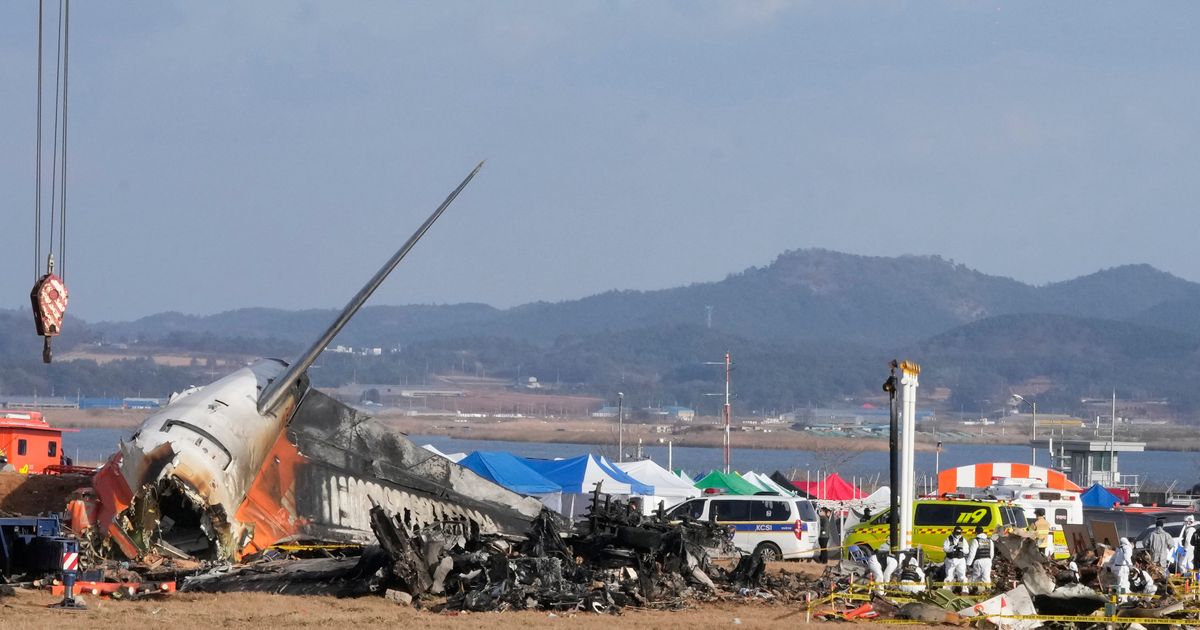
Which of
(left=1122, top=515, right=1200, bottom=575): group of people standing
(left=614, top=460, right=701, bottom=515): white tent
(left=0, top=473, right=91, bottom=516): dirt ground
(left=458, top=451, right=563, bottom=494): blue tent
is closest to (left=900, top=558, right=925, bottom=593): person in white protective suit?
(left=1122, top=515, right=1200, bottom=575): group of people standing

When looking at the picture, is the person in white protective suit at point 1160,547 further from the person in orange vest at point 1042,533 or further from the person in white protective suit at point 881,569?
the person in white protective suit at point 881,569

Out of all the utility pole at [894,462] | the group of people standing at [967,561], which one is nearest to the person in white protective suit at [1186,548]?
the group of people standing at [967,561]

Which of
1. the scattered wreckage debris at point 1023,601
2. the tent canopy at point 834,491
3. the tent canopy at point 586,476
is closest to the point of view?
the scattered wreckage debris at point 1023,601

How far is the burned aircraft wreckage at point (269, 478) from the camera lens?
906 inches

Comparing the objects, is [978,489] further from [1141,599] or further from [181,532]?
[181,532]

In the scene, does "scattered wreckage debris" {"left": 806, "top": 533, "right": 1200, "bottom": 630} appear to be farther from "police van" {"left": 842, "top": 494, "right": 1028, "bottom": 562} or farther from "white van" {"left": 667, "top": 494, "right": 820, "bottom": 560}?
"white van" {"left": 667, "top": 494, "right": 820, "bottom": 560}

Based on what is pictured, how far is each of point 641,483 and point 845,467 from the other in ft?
348

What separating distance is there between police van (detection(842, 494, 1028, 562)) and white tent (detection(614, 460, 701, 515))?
39.1 ft

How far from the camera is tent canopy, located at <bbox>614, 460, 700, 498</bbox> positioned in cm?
4566

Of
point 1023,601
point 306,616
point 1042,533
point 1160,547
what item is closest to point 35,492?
point 306,616

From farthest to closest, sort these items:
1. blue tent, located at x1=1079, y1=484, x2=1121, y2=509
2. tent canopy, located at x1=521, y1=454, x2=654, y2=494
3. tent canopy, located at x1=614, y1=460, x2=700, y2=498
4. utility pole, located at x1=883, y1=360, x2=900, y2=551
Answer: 1. blue tent, located at x1=1079, y1=484, x2=1121, y2=509
2. tent canopy, located at x1=614, y1=460, x2=700, y2=498
3. tent canopy, located at x1=521, y1=454, x2=654, y2=494
4. utility pole, located at x1=883, y1=360, x2=900, y2=551

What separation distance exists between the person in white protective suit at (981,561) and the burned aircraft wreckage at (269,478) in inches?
350

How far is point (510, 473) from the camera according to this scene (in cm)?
4128

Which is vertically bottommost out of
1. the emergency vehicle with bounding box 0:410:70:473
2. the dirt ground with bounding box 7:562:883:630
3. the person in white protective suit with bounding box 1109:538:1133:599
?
the dirt ground with bounding box 7:562:883:630
